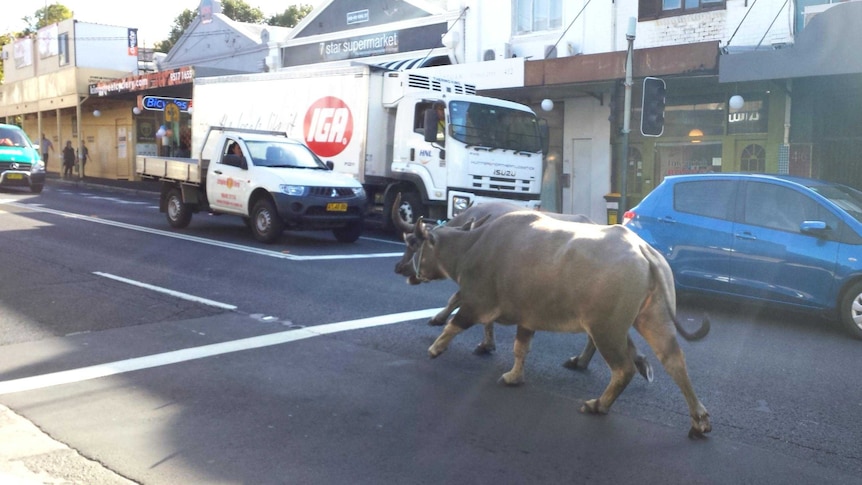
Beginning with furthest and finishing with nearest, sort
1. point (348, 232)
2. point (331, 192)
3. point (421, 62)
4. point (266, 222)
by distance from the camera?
point (421, 62) < point (348, 232) < point (266, 222) < point (331, 192)

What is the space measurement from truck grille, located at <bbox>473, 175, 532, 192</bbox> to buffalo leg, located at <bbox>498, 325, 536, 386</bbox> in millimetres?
10657

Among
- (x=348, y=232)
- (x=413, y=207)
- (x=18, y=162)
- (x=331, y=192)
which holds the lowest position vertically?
(x=348, y=232)

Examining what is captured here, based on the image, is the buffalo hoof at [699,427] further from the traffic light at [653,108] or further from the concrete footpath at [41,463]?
the traffic light at [653,108]

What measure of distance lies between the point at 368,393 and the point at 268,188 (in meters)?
9.30

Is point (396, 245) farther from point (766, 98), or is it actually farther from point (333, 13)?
point (333, 13)

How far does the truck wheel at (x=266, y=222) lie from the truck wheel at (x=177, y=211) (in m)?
2.54

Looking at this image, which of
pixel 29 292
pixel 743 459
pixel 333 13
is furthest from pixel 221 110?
pixel 743 459

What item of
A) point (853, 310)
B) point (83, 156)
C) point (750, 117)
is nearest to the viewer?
point (853, 310)

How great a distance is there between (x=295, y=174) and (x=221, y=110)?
7381 millimetres

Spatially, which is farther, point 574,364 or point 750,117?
point 750,117

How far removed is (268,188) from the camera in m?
15.3

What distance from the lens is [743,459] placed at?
5258 millimetres

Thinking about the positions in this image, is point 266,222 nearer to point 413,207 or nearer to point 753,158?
point 413,207

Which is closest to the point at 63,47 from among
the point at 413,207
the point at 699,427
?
the point at 413,207
